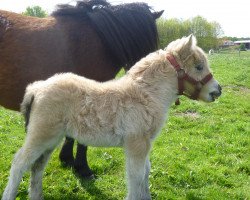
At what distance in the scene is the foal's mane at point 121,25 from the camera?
525 centimetres

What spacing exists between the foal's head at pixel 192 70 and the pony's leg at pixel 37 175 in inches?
72.3

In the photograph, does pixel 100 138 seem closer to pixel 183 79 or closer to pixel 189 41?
pixel 183 79

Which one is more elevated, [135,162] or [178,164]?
[135,162]

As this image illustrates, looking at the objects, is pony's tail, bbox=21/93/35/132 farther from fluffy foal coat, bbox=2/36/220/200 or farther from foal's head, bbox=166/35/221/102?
foal's head, bbox=166/35/221/102

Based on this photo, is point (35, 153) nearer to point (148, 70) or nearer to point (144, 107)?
point (144, 107)

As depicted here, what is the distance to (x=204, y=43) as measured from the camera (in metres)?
66.6

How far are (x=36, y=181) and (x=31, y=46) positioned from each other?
184cm

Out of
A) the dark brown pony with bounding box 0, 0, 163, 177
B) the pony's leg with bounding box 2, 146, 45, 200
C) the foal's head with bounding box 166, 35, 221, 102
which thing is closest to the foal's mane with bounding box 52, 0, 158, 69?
the dark brown pony with bounding box 0, 0, 163, 177

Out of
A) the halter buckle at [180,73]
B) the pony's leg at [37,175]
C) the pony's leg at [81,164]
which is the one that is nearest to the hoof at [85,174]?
the pony's leg at [81,164]

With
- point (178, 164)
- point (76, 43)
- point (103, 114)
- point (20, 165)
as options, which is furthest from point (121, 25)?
point (20, 165)

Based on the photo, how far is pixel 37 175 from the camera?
14.4ft

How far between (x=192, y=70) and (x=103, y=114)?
118 centimetres

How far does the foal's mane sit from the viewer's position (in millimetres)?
5246

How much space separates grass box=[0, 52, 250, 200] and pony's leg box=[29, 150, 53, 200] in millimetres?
334
